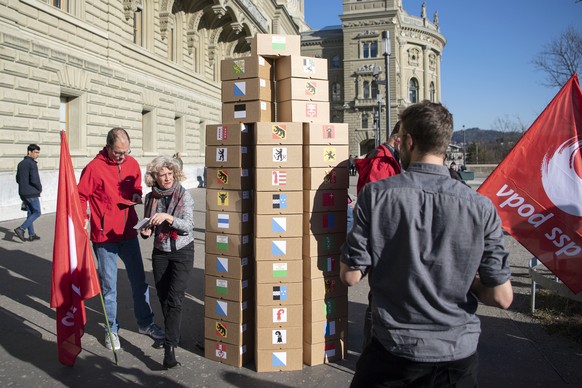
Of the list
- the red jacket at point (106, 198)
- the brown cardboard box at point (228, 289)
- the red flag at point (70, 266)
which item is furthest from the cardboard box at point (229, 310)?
the red jacket at point (106, 198)

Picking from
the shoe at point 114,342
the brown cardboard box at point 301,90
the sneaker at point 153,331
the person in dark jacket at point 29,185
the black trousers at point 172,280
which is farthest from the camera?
the person in dark jacket at point 29,185

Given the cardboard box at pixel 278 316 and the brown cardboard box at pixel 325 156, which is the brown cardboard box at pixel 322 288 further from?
the brown cardboard box at pixel 325 156

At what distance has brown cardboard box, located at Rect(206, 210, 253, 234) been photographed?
410 centimetres

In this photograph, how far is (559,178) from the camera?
4039 millimetres

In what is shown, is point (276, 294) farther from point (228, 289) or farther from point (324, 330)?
point (324, 330)

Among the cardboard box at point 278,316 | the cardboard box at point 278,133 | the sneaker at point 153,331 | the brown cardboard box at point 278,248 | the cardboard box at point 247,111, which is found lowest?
the sneaker at point 153,331

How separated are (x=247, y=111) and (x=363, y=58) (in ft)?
220

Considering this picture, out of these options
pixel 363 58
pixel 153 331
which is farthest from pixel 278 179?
pixel 363 58

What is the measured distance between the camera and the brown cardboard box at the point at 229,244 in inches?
161

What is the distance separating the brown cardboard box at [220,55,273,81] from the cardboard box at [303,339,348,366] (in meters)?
2.40

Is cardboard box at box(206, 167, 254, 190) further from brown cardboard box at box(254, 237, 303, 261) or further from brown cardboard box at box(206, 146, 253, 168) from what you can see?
brown cardboard box at box(254, 237, 303, 261)

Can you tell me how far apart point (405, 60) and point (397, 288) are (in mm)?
77485

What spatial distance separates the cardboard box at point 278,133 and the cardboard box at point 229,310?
1.42m

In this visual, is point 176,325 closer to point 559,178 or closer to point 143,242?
point 559,178
